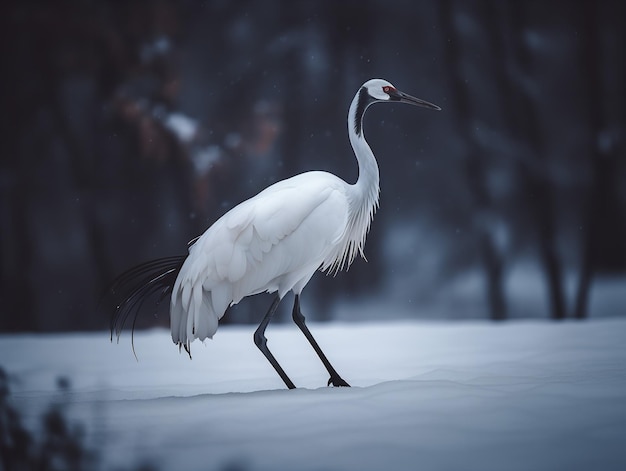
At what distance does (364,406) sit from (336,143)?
11.0ft

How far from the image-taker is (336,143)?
5.25 m

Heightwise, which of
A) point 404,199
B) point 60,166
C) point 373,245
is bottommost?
point 373,245

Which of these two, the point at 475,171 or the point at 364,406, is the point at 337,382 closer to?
the point at 364,406

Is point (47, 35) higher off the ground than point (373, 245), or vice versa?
point (47, 35)

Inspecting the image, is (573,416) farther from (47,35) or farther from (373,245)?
(47,35)

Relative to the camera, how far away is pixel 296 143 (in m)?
5.33

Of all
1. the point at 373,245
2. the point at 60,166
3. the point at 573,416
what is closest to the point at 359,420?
the point at 573,416

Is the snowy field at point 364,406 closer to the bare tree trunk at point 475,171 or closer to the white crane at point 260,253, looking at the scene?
the white crane at point 260,253

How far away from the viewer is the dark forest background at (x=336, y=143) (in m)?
5.26

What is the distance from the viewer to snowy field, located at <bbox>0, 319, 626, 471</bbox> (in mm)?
1725

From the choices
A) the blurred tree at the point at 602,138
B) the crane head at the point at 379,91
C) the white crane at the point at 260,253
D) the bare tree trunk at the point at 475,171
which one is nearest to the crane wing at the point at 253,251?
the white crane at the point at 260,253

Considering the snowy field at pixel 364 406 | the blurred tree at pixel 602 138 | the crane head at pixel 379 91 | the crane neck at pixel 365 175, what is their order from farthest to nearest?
the blurred tree at pixel 602 138 < the crane head at pixel 379 91 < the crane neck at pixel 365 175 < the snowy field at pixel 364 406

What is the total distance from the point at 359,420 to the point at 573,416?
2.02 ft

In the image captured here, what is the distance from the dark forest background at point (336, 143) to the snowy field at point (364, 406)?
4.01ft
